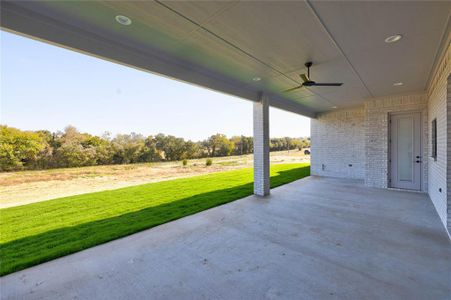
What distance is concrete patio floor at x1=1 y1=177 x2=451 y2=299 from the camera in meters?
1.89

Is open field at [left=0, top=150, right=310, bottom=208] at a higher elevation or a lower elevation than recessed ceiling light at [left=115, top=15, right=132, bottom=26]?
lower

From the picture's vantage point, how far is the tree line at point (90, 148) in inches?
521

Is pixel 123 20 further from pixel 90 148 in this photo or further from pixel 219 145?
pixel 219 145

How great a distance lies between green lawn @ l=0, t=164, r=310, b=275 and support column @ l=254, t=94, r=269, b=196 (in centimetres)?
53

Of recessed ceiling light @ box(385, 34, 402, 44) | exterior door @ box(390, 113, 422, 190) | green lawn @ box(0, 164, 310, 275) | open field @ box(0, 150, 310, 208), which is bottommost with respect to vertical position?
open field @ box(0, 150, 310, 208)

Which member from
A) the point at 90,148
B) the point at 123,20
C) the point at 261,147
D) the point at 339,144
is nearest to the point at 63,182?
the point at 90,148

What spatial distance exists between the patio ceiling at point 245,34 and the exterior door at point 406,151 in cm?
224

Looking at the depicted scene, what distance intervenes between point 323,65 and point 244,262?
3.61m

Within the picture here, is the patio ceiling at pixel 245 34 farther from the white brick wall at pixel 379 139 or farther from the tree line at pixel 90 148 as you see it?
the tree line at pixel 90 148

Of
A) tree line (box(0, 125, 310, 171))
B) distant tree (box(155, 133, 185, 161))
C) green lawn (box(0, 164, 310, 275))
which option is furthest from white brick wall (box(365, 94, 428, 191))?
distant tree (box(155, 133, 185, 161))

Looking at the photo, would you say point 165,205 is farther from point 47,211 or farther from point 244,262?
point 244,262

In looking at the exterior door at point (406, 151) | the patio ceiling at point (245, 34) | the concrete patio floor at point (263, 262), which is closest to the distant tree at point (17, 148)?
the concrete patio floor at point (263, 262)

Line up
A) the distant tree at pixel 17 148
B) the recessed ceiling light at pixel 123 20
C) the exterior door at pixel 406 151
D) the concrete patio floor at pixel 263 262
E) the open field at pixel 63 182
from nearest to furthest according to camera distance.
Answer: the concrete patio floor at pixel 263 262 < the recessed ceiling light at pixel 123 20 < the exterior door at pixel 406 151 < the open field at pixel 63 182 < the distant tree at pixel 17 148

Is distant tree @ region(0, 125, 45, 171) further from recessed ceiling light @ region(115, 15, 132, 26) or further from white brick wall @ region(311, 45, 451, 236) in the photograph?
white brick wall @ region(311, 45, 451, 236)
